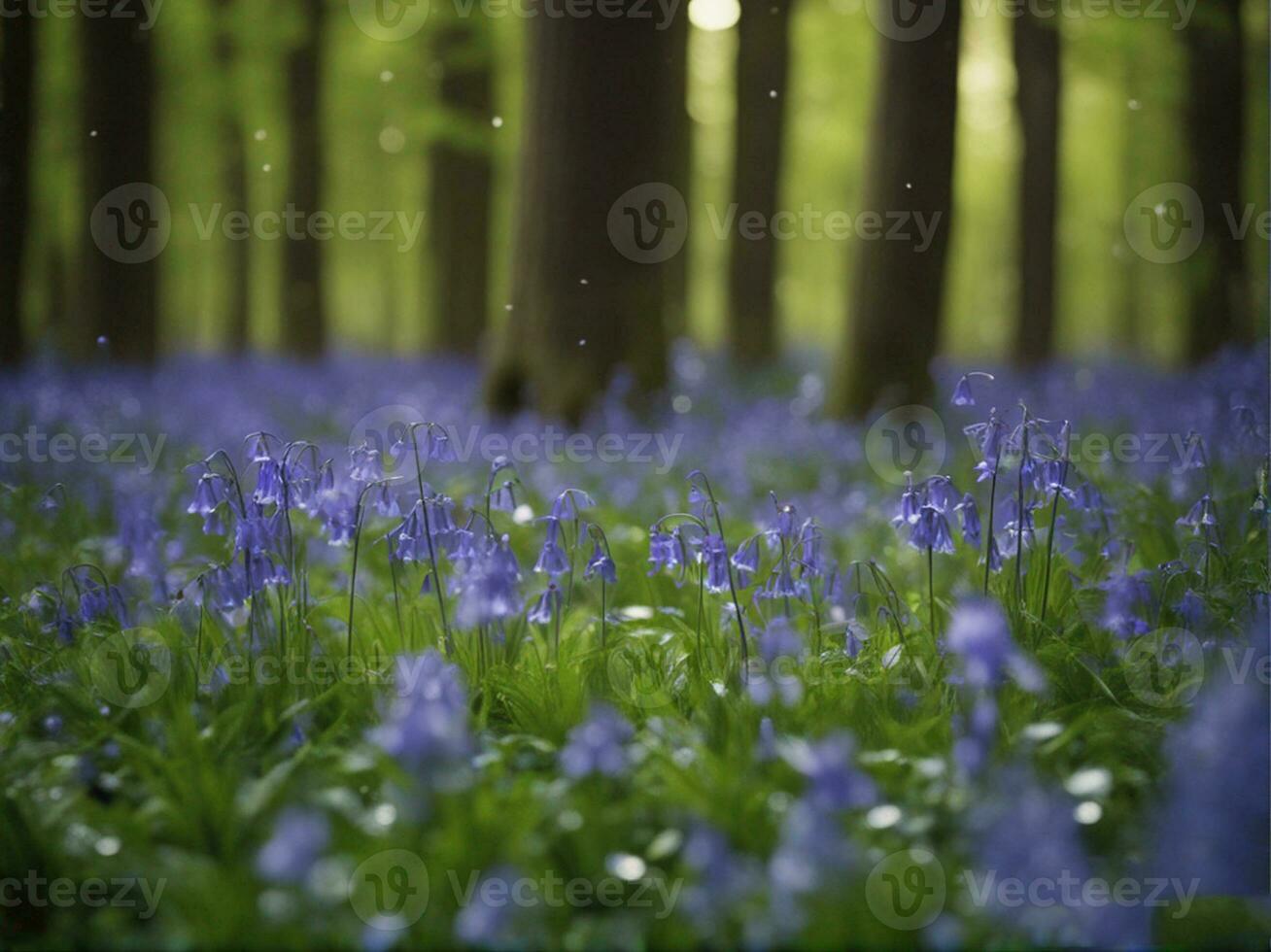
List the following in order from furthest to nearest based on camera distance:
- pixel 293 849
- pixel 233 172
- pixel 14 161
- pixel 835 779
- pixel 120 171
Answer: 1. pixel 233 172
2. pixel 120 171
3. pixel 14 161
4. pixel 835 779
5. pixel 293 849

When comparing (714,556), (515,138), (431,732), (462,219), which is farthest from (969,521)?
(462,219)

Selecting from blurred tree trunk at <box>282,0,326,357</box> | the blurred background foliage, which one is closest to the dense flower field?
the blurred background foliage

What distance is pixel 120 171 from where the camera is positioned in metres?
10.4

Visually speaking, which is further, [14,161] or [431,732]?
[14,161]

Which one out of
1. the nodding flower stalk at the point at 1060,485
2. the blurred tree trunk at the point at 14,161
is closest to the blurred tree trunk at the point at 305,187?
the blurred tree trunk at the point at 14,161

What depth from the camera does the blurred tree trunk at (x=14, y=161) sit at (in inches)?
368

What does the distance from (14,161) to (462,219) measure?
20.5 feet

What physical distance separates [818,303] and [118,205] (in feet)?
100

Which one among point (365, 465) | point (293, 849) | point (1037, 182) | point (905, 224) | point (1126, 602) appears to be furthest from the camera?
point (1037, 182)

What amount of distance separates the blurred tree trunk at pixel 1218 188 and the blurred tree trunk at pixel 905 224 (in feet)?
17.1

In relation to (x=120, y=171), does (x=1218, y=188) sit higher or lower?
lower

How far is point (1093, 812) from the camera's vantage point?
7.26ft

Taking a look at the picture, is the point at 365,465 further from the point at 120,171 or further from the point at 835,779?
the point at 120,171

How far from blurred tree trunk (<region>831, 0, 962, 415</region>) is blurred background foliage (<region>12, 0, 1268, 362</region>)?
504 mm
